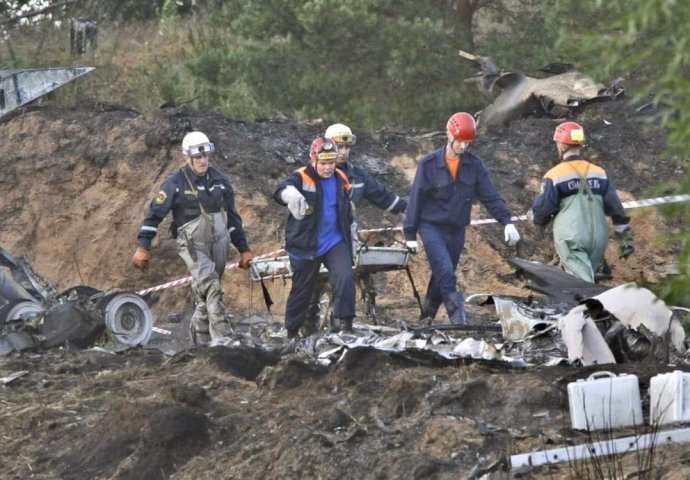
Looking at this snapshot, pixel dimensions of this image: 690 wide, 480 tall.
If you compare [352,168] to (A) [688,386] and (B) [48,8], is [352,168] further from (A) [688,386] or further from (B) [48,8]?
(B) [48,8]

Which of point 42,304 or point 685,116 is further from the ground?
point 685,116

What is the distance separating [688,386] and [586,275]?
5.01 metres

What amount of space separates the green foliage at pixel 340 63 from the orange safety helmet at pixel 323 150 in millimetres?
8937

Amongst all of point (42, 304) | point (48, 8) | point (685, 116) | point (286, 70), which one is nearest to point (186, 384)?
point (42, 304)

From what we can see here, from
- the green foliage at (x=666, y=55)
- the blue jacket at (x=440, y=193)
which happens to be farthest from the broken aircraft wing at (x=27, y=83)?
the green foliage at (x=666, y=55)

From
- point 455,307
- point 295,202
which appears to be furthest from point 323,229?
point 455,307

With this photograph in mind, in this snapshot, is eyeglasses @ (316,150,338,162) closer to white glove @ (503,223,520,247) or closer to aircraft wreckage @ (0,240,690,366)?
aircraft wreckage @ (0,240,690,366)

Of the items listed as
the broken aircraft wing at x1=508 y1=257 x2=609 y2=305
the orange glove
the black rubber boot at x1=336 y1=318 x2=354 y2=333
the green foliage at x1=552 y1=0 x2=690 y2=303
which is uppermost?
the green foliage at x1=552 y1=0 x2=690 y2=303

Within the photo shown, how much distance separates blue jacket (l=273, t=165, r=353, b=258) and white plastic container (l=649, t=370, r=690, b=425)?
199 inches

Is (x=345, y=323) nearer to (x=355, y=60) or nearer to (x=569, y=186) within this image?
(x=569, y=186)

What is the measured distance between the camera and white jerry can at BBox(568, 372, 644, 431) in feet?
25.7

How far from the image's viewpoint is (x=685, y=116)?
4.70 m

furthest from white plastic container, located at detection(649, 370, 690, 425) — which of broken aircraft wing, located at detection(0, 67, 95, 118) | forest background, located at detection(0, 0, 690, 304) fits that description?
forest background, located at detection(0, 0, 690, 304)

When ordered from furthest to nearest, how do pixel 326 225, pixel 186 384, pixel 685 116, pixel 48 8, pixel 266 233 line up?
pixel 48 8, pixel 266 233, pixel 326 225, pixel 186 384, pixel 685 116
